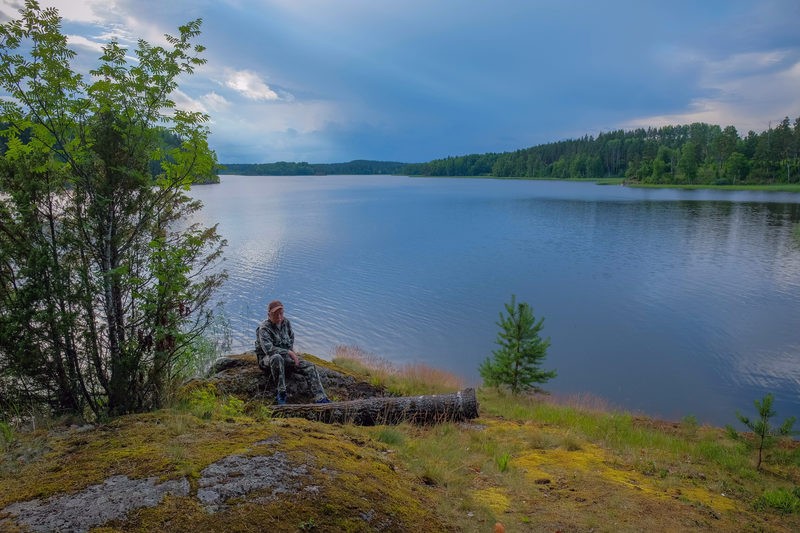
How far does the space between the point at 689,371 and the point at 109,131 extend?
18064 millimetres

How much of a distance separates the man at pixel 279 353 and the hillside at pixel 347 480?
0.95 metres

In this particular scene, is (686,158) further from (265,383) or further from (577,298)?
(265,383)

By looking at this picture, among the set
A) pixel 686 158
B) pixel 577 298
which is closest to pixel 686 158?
pixel 686 158

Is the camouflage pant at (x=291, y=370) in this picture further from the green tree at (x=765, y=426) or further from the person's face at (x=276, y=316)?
the green tree at (x=765, y=426)

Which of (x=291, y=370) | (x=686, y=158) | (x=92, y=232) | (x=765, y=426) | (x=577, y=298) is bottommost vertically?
(x=577, y=298)

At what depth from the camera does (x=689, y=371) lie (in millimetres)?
16562

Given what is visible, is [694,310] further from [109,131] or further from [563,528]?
[109,131]

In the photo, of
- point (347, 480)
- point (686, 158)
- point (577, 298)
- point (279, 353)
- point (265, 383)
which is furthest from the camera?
point (686, 158)

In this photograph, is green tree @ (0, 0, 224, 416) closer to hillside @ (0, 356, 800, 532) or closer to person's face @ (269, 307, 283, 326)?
hillside @ (0, 356, 800, 532)

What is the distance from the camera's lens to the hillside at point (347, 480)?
3.38 metres

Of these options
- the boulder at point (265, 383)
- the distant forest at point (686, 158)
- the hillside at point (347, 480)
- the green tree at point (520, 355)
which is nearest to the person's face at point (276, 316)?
the boulder at point (265, 383)

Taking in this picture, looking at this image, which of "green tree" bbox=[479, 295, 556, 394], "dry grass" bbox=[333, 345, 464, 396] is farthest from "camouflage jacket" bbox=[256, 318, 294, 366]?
"green tree" bbox=[479, 295, 556, 394]

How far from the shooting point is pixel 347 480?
414 centimetres

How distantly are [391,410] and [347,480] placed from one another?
4.30 metres
